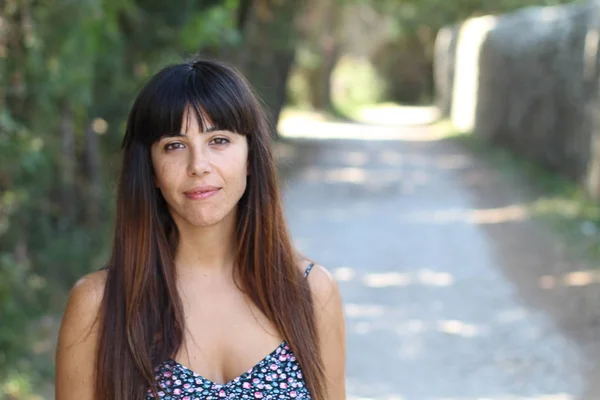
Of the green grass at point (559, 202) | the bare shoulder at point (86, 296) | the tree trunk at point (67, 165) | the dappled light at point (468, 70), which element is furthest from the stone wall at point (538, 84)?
the bare shoulder at point (86, 296)

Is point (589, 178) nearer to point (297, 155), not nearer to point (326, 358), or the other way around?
point (297, 155)

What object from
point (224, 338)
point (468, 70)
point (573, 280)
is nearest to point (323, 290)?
point (224, 338)

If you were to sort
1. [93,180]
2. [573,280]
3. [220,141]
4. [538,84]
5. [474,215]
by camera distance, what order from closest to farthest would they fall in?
1. [220,141]
2. [573,280]
3. [93,180]
4. [474,215]
5. [538,84]

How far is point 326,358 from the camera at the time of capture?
86.9 inches

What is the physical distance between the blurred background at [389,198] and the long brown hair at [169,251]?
1.67 feet

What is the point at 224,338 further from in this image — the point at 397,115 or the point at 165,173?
the point at 397,115

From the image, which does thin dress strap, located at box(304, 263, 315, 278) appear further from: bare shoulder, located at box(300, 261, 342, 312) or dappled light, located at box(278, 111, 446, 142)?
dappled light, located at box(278, 111, 446, 142)

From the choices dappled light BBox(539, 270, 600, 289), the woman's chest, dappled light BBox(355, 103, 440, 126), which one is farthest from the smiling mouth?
dappled light BBox(355, 103, 440, 126)

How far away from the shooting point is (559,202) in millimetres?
11781

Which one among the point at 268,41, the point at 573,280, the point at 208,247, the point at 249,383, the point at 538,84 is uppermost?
the point at 268,41

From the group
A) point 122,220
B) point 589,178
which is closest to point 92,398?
point 122,220

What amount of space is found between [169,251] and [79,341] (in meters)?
0.29

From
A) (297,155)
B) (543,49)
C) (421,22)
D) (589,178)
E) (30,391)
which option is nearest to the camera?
(30,391)

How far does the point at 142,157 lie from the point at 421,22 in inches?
1188
